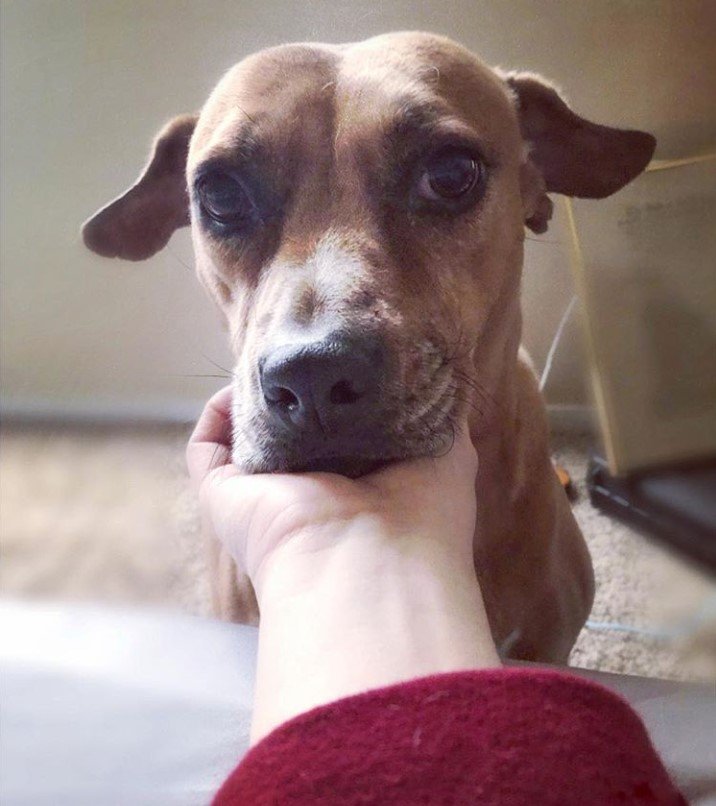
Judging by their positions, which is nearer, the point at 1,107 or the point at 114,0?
the point at 114,0

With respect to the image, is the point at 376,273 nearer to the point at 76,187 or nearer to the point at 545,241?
the point at 545,241

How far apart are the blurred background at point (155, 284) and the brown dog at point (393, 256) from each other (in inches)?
4.9

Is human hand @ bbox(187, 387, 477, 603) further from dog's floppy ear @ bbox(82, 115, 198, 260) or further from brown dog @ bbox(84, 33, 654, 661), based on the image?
dog's floppy ear @ bbox(82, 115, 198, 260)

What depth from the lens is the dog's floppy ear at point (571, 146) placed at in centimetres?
107

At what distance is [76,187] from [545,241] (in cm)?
88

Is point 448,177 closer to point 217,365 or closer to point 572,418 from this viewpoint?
point 217,365

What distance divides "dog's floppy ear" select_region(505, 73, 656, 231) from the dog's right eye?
44cm

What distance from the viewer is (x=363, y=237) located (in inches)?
32.9

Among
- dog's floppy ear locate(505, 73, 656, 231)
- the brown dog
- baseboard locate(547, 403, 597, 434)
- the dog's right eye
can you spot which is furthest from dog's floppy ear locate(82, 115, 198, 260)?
baseboard locate(547, 403, 597, 434)

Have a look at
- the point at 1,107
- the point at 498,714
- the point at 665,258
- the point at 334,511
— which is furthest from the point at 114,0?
the point at 498,714

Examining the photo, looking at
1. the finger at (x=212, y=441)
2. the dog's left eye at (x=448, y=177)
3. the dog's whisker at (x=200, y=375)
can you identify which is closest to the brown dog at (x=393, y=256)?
the dog's left eye at (x=448, y=177)

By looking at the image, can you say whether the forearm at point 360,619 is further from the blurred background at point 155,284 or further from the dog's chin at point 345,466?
the blurred background at point 155,284

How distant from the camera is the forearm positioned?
20.4 inches

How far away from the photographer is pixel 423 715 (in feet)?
1.48
